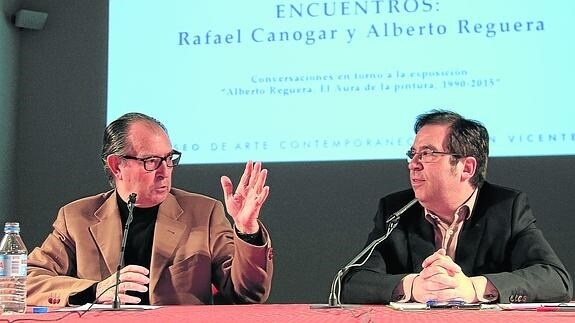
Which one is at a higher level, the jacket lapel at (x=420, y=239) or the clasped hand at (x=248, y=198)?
the clasped hand at (x=248, y=198)

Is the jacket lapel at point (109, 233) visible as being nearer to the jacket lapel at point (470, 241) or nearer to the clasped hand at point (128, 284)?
the clasped hand at point (128, 284)

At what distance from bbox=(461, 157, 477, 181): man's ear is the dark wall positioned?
1260mm

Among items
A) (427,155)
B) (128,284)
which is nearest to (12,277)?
(128,284)

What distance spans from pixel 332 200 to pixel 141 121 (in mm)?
1466

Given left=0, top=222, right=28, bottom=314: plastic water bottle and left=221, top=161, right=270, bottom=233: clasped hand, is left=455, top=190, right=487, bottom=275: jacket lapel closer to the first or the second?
left=221, top=161, right=270, bottom=233: clasped hand

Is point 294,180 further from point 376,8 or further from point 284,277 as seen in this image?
point 376,8

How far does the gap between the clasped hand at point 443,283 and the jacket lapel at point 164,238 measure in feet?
3.13

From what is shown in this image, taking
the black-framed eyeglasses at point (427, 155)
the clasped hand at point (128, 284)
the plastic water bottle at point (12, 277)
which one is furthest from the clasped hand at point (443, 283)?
the plastic water bottle at point (12, 277)

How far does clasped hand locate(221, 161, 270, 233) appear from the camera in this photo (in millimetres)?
2512

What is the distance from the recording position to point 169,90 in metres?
3.96

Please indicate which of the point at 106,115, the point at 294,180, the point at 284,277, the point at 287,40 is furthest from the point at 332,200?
the point at 106,115

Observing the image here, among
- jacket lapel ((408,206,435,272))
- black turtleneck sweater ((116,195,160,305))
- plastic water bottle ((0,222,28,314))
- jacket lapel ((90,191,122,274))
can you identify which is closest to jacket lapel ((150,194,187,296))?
black turtleneck sweater ((116,195,160,305))

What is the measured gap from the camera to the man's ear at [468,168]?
8.76 feet

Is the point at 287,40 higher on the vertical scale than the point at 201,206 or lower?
higher
